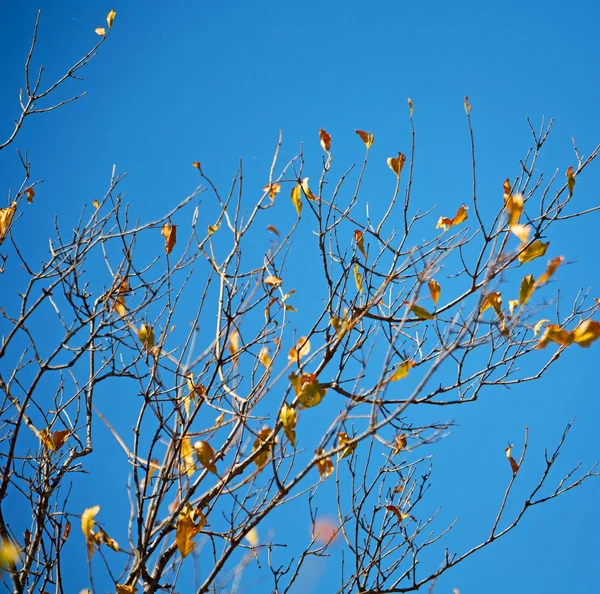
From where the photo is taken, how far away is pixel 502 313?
2.04 meters

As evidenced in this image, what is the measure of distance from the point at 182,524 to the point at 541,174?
5.48 feet

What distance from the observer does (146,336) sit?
2.29 meters

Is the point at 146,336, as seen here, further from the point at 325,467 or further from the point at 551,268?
the point at 551,268

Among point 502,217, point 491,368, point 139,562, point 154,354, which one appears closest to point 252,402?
point 154,354

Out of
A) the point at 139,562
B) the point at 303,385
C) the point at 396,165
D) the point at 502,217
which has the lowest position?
the point at 139,562

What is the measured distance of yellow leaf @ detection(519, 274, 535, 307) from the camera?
1669mm

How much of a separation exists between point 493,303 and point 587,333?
0.42 m

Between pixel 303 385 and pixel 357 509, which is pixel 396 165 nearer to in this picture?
pixel 303 385

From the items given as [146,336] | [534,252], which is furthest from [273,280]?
[534,252]

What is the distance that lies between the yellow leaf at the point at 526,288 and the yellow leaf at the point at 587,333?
0.15 meters

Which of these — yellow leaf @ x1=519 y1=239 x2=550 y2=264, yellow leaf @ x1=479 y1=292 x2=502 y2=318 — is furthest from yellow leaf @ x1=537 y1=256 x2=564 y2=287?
yellow leaf @ x1=479 y1=292 x2=502 y2=318

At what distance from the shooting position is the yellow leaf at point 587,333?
63.6 inches

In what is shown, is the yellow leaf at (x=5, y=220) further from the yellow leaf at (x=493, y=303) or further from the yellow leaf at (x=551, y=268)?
the yellow leaf at (x=551, y=268)

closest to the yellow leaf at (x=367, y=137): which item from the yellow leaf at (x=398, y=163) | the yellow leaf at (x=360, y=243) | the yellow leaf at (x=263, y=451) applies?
the yellow leaf at (x=398, y=163)
